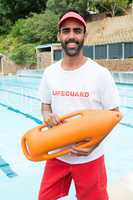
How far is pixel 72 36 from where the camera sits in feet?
7.51

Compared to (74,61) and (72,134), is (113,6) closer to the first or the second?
(74,61)

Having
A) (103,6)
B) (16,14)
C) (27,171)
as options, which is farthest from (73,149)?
(16,14)

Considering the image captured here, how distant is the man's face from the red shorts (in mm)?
632

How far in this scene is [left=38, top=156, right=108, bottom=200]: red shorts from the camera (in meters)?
2.34

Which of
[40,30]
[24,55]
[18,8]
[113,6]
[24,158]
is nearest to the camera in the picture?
[24,158]

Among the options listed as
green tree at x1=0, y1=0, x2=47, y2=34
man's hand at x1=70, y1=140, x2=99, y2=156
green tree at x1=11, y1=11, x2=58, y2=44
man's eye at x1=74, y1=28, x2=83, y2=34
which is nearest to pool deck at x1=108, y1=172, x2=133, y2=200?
man's hand at x1=70, y1=140, x2=99, y2=156

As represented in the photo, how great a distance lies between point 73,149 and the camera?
217cm

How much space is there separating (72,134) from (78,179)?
38cm

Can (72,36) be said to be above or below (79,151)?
above

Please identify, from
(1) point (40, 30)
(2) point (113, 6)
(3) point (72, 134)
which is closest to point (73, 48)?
(3) point (72, 134)

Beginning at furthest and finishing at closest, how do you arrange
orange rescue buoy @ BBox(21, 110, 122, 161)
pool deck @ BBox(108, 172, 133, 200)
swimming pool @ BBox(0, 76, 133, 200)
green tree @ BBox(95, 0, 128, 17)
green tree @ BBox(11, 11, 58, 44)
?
green tree @ BBox(95, 0, 128, 17) → green tree @ BBox(11, 11, 58, 44) → swimming pool @ BBox(0, 76, 133, 200) → pool deck @ BBox(108, 172, 133, 200) → orange rescue buoy @ BBox(21, 110, 122, 161)

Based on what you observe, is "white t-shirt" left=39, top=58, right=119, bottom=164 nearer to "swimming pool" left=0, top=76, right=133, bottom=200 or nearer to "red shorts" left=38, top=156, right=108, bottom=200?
"red shorts" left=38, top=156, right=108, bottom=200

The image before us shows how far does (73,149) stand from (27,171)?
8.43 ft

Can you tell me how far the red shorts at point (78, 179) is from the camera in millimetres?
2338
